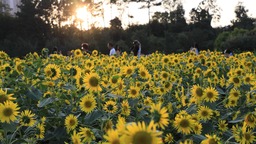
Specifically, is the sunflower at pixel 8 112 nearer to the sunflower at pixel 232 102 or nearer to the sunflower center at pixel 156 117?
the sunflower center at pixel 156 117

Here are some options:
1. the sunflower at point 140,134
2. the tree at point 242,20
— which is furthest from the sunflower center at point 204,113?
the tree at point 242,20

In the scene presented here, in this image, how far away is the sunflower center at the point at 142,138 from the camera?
910mm

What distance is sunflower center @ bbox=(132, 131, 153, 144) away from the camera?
0.91 m

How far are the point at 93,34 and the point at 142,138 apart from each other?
32.5 metres

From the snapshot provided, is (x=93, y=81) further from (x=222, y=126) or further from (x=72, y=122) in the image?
(x=222, y=126)

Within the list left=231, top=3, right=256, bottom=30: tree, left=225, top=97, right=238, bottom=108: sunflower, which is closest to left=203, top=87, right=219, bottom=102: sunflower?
left=225, top=97, right=238, bottom=108: sunflower

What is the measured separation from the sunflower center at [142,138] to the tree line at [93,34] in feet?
73.2

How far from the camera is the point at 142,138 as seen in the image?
91 centimetres

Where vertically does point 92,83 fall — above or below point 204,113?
above

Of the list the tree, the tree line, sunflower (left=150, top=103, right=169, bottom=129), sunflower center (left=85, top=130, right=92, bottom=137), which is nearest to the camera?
sunflower (left=150, top=103, right=169, bottom=129)

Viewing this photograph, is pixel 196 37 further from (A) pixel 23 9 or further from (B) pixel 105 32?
(A) pixel 23 9

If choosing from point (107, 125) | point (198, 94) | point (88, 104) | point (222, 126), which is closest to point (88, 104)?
point (88, 104)

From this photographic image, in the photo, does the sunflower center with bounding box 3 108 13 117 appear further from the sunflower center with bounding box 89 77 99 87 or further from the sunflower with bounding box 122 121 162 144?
the sunflower with bounding box 122 121 162 144

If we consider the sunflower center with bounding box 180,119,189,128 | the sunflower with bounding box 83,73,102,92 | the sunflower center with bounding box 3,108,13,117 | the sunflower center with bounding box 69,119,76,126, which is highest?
the sunflower with bounding box 83,73,102,92
